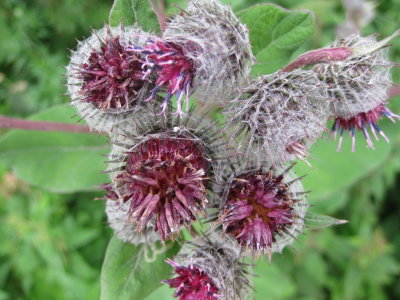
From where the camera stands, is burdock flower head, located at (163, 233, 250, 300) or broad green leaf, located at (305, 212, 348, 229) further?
broad green leaf, located at (305, 212, 348, 229)

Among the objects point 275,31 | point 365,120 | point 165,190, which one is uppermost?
point 275,31

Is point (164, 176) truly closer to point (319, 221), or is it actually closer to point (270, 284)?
point (319, 221)

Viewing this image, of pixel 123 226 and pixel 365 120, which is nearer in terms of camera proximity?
pixel 365 120

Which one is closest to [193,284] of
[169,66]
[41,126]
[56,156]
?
[169,66]

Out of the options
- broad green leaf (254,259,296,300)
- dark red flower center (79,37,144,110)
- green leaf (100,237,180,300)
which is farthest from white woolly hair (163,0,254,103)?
broad green leaf (254,259,296,300)

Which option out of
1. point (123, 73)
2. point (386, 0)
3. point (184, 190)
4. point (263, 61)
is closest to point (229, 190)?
point (184, 190)

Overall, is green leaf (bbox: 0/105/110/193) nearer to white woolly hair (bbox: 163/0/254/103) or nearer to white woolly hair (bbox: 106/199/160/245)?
white woolly hair (bbox: 106/199/160/245)

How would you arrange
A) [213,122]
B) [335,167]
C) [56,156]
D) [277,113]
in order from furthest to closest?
1. [335,167]
2. [56,156]
3. [213,122]
4. [277,113]
